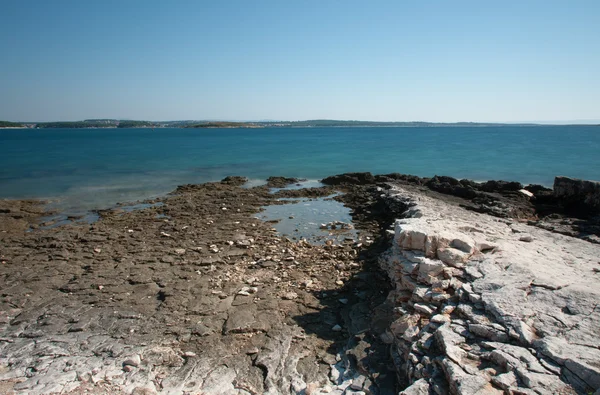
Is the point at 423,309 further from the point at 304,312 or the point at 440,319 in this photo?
the point at 304,312

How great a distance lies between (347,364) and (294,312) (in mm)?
2042

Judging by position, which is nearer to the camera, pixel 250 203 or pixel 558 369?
pixel 558 369

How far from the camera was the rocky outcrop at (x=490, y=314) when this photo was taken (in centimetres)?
435

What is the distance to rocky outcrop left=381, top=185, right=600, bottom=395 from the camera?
4.35 m

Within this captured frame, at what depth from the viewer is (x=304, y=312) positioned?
308 inches

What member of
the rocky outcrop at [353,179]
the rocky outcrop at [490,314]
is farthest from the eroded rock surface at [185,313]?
the rocky outcrop at [353,179]

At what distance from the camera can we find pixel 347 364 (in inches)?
237

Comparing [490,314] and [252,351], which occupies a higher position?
[490,314]

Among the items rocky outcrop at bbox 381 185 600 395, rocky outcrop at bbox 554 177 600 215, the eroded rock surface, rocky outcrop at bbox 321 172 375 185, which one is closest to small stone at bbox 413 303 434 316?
rocky outcrop at bbox 381 185 600 395

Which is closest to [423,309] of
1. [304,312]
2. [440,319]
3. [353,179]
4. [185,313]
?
[440,319]

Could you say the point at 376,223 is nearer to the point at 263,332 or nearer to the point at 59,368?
the point at 263,332

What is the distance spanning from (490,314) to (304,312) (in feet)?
12.2

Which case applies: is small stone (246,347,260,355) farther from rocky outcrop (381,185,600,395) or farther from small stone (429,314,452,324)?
small stone (429,314,452,324)

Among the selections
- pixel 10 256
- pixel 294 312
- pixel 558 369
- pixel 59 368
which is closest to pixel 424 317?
pixel 558 369
